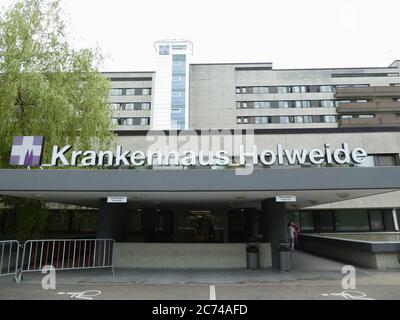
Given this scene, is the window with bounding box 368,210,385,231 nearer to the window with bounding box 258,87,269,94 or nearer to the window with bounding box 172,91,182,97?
the window with bounding box 258,87,269,94

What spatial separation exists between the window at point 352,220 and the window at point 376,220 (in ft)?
1.12

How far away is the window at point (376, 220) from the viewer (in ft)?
71.2

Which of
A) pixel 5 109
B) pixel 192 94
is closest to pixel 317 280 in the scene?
pixel 5 109

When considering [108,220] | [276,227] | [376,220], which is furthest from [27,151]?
[376,220]

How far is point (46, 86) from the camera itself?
45.5 feet

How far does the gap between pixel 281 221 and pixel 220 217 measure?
1022 centimetres

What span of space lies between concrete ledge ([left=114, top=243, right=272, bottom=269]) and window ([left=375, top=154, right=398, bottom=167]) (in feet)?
47.9

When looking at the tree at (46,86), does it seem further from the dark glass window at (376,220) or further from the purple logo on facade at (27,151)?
the dark glass window at (376,220)

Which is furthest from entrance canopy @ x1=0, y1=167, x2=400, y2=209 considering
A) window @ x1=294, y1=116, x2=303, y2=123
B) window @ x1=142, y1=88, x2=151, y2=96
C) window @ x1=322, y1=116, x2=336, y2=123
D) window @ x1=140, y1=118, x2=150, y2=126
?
window @ x1=142, y1=88, x2=151, y2=96

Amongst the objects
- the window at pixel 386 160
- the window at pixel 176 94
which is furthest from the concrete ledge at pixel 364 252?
the window at pixel 176 94

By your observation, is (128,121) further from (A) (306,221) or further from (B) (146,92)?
(A) (306,221)

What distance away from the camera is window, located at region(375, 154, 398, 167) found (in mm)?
22672
